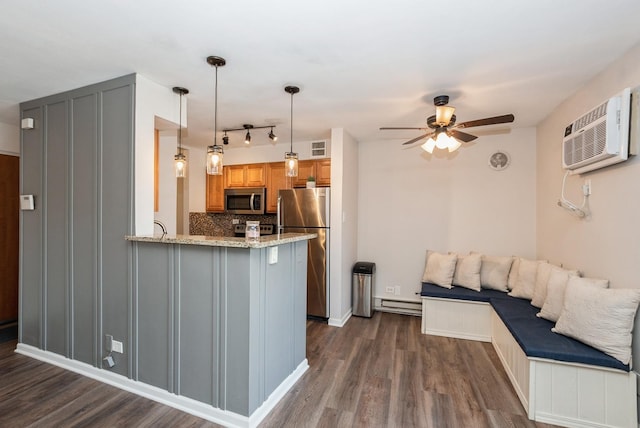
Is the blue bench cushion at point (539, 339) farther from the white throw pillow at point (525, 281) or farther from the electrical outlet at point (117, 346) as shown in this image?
the electrical outlet at point (117, 346)

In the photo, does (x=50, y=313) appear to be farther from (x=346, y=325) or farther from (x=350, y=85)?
(x=350, y=85)

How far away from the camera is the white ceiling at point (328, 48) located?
1.64 meters

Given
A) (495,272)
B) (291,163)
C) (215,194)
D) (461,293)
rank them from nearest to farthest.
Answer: (291,163) → (461,293) → (495,272) → (215,194)

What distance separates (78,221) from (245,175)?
253 cm

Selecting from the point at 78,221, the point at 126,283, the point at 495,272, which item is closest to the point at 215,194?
the point at 78,221

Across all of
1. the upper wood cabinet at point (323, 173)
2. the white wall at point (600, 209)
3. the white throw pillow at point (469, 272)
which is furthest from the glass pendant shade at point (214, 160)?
the white throw pillow at point (469, 272)

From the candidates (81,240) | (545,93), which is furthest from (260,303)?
(545,93)

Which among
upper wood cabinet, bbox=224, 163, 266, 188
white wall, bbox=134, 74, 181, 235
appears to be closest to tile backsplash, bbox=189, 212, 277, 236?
upper wood cabinet, bbox=224, 163, 266, 188

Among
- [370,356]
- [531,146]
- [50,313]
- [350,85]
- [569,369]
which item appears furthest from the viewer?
[531,146]

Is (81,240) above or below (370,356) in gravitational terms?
above

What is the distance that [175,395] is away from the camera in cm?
224

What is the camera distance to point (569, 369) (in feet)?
6.83

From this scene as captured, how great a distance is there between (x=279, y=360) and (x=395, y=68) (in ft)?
7.81

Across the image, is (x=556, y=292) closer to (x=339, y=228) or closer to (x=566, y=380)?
(x=566, y=380)
